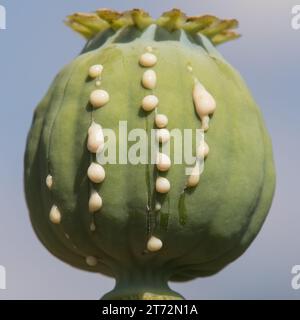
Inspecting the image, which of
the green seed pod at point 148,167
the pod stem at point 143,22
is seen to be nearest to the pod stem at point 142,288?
the green seed pod at point 148,167

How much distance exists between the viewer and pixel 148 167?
6.46 metres

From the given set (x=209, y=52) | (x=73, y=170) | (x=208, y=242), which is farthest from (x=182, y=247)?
(x=209, y=52)

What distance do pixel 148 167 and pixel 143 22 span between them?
3.02ft

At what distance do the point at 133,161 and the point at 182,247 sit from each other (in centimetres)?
53

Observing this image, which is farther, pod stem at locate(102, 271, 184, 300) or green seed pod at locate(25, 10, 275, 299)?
pod stem at locate(102, 271, 184, 300)

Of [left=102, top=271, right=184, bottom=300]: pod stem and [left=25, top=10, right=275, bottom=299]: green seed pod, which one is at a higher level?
[left=25, top=10, right=275, bottom=299]: green seed pod

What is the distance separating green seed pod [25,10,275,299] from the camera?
21.4 ft

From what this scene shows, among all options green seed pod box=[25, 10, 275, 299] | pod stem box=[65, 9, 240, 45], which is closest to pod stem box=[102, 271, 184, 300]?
green seed pod box=[25, 10, 275, 299]

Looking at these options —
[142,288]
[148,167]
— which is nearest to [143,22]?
Result: [148,167]

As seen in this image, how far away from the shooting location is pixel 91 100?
6605 mm

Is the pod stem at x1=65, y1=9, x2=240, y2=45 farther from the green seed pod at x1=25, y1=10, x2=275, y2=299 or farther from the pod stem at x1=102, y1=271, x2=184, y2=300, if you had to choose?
the pod stem at x1=102, y1=271, x2=184, y2=300

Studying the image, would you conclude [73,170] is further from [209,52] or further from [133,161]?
[209,52]

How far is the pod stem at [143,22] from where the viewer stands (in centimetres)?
695

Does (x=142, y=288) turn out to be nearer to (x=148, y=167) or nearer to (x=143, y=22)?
(x=148, y=167)
